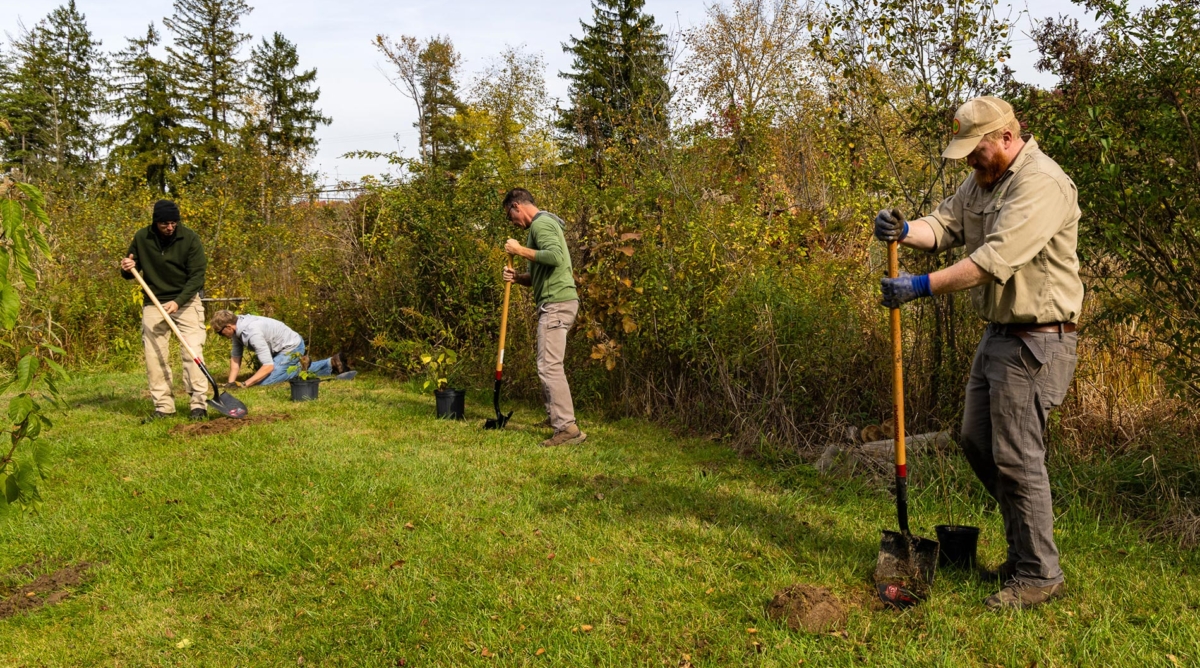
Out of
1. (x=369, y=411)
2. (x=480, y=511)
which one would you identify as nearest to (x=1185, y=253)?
(x=480, y=511)

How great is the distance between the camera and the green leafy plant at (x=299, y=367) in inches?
350

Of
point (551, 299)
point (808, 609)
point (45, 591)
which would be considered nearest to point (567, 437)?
point (551, 299)

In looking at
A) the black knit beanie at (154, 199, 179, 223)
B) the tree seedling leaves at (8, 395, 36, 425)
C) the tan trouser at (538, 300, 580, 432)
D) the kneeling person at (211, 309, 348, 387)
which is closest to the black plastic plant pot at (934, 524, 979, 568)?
the tan trouser at (538, 300, 580, 432)

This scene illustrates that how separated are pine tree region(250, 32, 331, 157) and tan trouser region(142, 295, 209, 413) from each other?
31074 millimetres

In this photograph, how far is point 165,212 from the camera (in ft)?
25.3

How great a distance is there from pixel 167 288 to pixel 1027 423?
7.41 m

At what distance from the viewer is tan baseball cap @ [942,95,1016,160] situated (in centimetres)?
347

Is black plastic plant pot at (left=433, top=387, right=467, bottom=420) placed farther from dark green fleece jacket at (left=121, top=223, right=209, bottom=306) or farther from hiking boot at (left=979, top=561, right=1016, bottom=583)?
hiking boot at (left=979, top=561, right=1016, bottom=583)

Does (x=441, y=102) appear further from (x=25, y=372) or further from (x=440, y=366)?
(x=25, y=372)

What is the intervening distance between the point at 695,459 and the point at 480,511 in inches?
76.7

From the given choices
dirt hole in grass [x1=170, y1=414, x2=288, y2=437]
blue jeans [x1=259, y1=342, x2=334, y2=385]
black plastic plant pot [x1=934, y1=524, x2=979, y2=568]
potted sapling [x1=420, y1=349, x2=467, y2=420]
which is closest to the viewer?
black plastic plant pot [x1=934, y1=524, x2=979, y2=568]

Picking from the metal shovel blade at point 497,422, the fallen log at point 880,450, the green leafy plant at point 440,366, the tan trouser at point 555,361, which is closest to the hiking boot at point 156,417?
the green leafy plant at point 440,366

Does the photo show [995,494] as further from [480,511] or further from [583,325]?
[583,325]

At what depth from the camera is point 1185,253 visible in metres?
4.80
